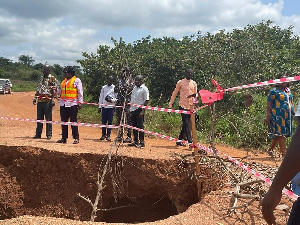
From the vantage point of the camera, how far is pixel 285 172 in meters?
1.56

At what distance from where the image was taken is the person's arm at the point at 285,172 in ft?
4.98

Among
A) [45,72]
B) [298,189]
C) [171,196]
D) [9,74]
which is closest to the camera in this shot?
[298,189]

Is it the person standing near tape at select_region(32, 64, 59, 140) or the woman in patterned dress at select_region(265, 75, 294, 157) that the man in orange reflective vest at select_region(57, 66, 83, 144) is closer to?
the person standing near tape at select_region(32, 64, 59, 140)

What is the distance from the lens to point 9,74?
46938mm

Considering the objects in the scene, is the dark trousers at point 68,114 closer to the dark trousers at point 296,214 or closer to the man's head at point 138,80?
the man's head at point 138,80

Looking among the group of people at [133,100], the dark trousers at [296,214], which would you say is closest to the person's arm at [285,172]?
the dark trousers at [296,214]

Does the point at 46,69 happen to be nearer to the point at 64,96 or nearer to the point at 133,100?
the point at 64,96

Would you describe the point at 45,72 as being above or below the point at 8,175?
above

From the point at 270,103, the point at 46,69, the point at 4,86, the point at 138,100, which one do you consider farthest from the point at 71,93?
the point at 4,86

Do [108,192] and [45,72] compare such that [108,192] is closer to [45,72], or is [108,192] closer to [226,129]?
[45,72]

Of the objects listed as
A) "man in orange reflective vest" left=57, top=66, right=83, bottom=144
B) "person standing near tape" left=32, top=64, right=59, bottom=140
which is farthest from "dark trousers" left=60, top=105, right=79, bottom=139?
"person standing near tape" left=32, top=64, right=59, bottom=140

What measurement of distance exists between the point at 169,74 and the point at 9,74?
3917 cm

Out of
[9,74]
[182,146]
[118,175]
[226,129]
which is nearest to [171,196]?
[118,175]

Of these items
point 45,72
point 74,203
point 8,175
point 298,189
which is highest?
point 45,72
